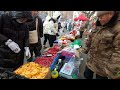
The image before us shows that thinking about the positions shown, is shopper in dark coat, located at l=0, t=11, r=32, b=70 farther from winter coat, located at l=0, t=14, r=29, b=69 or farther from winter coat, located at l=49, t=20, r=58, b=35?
winter coat, located at l=49, t=20, r=58, b=35

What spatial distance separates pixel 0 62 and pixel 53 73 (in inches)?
31.8

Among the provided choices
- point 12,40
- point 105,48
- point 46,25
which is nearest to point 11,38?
point 12,40

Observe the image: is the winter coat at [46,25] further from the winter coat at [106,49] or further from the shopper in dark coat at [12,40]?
the winter coat at [106,49]

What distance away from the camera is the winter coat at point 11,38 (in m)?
2.28

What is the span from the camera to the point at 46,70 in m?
2.55

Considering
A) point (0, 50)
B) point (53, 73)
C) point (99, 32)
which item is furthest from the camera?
point (53, 73)

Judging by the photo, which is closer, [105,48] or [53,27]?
[105,48]

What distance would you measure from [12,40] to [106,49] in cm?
124

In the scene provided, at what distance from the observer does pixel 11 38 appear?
2.40 metres

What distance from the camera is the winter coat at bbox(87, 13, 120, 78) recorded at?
5.74 feet

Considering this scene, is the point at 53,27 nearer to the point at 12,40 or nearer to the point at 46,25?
the point at 46,25

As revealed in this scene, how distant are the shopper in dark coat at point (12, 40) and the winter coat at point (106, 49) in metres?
0.87
